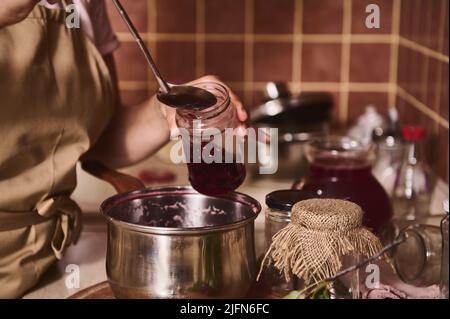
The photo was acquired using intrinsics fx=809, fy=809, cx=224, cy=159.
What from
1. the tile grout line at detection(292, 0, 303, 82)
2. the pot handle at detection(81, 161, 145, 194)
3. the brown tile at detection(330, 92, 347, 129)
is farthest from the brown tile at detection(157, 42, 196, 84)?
the pot handle at detection(81, 161, 145, 194)

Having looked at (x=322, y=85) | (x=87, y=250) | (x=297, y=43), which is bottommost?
(x=87, y=250)

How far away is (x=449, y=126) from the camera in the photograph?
1.42m

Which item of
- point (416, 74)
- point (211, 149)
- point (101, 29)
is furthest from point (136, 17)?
point (211, 149)

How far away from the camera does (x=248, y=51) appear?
2010 millimetres

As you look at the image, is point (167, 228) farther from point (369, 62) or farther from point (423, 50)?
point (369, 62)

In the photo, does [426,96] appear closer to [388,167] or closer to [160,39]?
[388,167]

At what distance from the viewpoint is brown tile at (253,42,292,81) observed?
2.00 metres

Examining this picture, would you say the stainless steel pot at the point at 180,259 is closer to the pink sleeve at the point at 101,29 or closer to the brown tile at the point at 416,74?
the pink sleeve at the point at 101,29

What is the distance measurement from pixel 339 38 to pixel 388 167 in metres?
0.60

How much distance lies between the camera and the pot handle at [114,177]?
1.06 metres

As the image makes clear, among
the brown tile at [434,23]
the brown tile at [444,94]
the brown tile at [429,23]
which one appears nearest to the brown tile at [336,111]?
the brown tile at [429,23]

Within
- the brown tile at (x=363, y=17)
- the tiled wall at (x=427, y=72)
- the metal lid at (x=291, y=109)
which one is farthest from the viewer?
the brown tile at (x=363, y=17)

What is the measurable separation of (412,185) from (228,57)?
2.51 feet

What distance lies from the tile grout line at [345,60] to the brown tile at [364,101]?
0.05 feet
